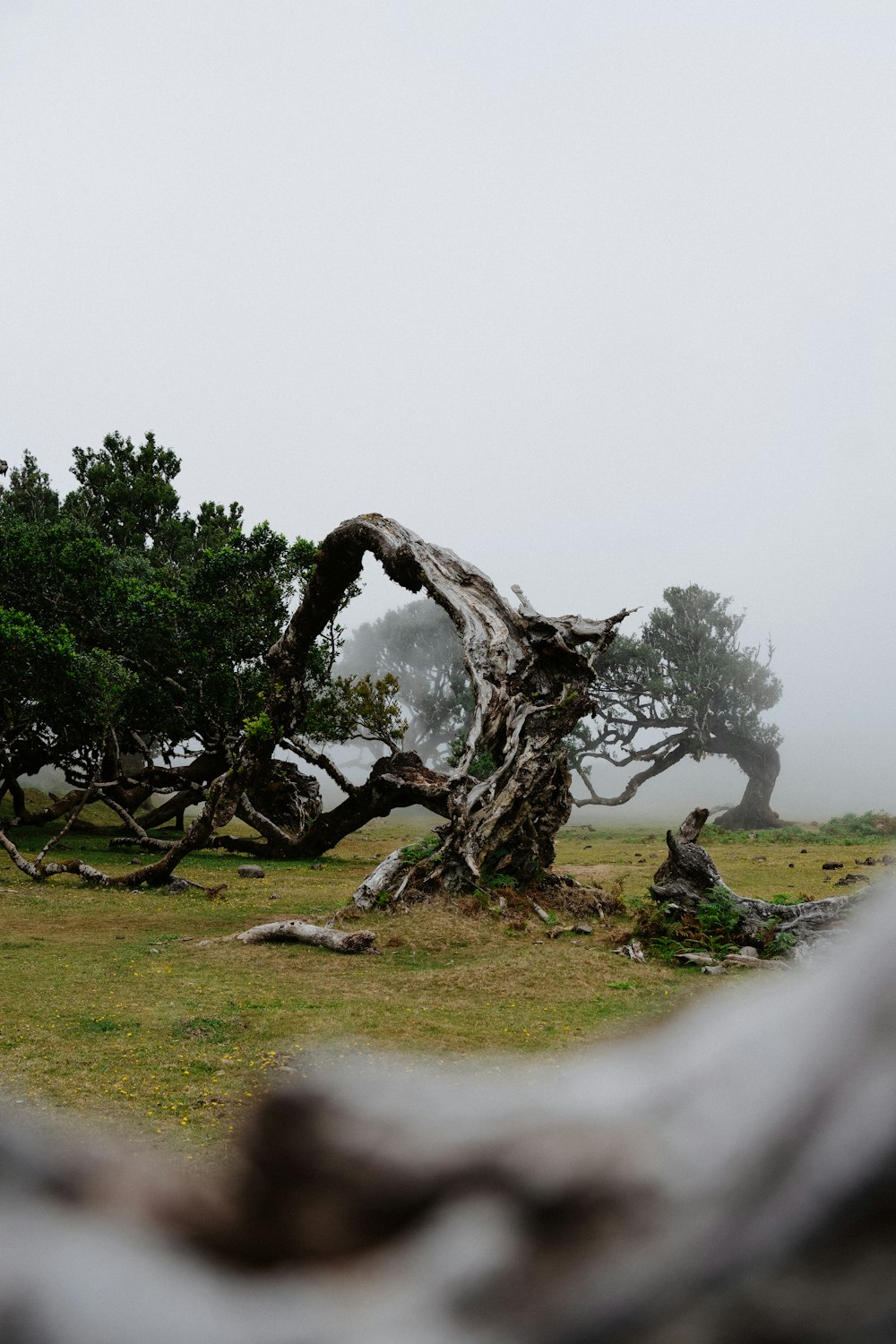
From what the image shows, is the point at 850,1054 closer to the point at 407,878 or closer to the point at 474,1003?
the point at 474,1003

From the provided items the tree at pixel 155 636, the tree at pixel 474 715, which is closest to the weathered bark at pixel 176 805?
the tree at pixel 155 636

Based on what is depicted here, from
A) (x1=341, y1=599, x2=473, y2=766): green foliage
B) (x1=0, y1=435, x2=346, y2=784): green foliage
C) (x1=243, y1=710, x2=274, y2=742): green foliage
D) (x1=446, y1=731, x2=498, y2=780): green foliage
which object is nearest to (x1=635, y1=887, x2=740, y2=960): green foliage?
(x1=446, y1=731, x2=498, y2=780): green foliage

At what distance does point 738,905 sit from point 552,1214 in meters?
7.25

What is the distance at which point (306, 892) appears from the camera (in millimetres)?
10969

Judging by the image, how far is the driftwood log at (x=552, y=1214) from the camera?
0.45 meters

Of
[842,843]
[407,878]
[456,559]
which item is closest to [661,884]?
[407,878]

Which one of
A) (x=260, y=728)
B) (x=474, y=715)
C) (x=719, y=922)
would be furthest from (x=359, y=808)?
(x=719, y=922)

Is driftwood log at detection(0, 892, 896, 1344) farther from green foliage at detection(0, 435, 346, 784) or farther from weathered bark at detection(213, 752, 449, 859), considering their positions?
green foliage at detection(0, 435, 346, 784)

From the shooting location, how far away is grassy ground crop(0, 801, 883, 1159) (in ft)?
11.1

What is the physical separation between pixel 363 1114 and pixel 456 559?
33.2ft

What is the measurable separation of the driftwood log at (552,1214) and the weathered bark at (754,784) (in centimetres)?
3566

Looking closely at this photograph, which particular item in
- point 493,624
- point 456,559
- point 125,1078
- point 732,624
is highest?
point 732,624

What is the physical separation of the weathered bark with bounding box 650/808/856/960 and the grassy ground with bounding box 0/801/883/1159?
635 mm

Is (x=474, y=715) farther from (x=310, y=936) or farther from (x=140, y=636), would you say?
(x=140, y=636)
